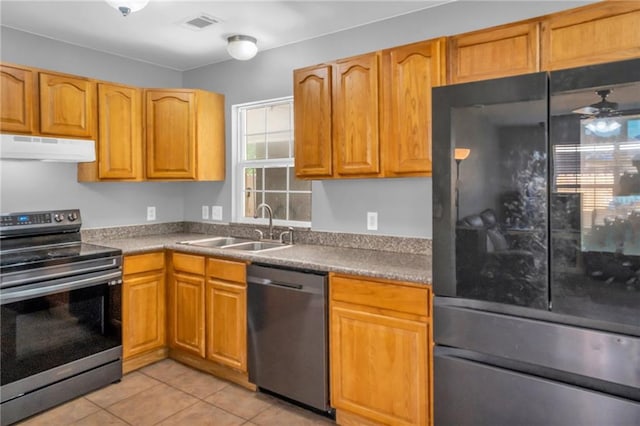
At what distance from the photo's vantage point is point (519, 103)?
1629mm

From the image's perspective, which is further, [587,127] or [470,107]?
[470,107]

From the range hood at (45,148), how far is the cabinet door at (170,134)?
49cm

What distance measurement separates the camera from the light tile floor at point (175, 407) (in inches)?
95.7

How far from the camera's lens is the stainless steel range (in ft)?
7.84

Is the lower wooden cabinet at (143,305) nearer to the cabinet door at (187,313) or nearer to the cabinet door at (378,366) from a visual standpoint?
the cabinet door at (187,313)

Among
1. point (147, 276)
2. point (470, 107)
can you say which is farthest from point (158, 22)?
point (470, 107)

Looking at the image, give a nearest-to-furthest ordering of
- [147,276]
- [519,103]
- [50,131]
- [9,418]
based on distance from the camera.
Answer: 1. [519,103]
2. [9,418]
3. [50,131]
4. [147,276]

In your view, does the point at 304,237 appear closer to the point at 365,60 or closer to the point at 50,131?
the point at 365,60

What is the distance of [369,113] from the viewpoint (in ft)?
8.21

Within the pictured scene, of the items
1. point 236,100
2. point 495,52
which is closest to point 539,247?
point 495,52

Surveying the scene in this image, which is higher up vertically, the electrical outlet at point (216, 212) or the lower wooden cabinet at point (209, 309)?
the electrical outlet at point (216, 212)

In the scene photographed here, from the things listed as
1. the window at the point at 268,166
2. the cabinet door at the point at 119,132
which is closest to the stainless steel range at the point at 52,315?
the cabinet door at the point at 119,132

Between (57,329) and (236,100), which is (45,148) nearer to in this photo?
(57,329)

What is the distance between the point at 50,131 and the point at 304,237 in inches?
73.9
